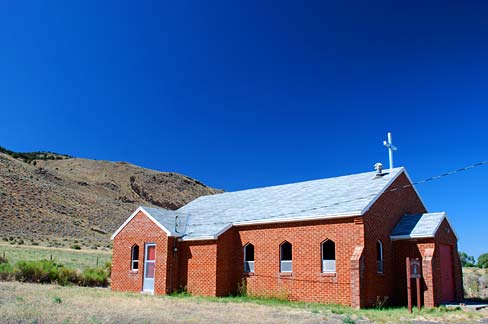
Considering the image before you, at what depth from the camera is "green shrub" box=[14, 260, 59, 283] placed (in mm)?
26297

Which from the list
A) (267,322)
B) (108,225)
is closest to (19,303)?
(267,322)

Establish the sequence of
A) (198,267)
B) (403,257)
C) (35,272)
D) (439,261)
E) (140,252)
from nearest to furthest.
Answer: (439,261), (403,257), (198,267), (140,252), (35,272)

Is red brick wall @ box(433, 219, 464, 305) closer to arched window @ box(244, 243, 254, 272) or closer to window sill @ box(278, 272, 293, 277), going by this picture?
window sill @ box(278, 272, 293, 277)

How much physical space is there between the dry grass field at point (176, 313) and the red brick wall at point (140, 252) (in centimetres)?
502

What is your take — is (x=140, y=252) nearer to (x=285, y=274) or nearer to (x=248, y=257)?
(x=248, y=257)

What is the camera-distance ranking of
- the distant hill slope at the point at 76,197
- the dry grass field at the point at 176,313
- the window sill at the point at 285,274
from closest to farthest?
the dry grass field at the point at 176,313, the window sill at the point at 285,274, the distant hill slope at the point at 76,197

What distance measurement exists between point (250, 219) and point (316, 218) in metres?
4.29

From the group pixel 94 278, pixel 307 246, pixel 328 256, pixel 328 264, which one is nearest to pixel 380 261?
pixel 328 256

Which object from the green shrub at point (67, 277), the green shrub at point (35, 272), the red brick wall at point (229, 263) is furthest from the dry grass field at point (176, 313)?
the green shrub at point (67, 277)

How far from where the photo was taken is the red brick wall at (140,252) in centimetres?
2366

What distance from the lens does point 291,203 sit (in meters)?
23.0

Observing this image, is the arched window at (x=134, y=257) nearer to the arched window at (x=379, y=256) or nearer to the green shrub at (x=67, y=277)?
the green shrub at (x=67, y=277)

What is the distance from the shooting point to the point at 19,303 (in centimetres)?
1520

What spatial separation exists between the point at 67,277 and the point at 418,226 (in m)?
20.2
